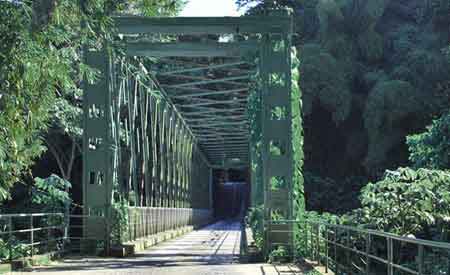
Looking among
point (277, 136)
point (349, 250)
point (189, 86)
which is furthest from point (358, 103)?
point (349, 250)

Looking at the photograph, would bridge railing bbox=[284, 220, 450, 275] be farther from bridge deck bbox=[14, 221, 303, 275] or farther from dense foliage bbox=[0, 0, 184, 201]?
dense foliage bbox=[0, 0, 184, 201]

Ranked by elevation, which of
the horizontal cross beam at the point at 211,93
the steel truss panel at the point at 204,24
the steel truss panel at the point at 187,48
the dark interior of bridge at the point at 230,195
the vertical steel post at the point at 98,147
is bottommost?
the dark interior of bridge at the point at 230,195

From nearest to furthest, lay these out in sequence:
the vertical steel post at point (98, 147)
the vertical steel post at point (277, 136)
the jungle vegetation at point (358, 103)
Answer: the vertical steel post at point (277, 136), the vertical steel post at point (98, 147), the jungle vegetation at point (358, 103)

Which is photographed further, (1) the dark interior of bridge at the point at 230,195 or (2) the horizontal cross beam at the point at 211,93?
(1) the dark interior of bridge at the point at 230,195

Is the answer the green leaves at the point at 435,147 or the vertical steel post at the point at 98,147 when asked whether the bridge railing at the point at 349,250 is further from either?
the green leaves at the point at 435,147

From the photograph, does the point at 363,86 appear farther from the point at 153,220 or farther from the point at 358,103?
the point at 153,220

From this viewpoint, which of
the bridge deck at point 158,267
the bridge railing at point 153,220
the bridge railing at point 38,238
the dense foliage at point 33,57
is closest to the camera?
the dense foliage at point 33,57

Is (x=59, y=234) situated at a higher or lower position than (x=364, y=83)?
lower

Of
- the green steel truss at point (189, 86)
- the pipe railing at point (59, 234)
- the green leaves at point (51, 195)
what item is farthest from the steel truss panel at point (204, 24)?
the pipe railing at point (59, 234)

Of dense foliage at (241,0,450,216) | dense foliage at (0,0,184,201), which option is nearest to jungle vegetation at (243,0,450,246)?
dense foliage at (241,0,450,216)

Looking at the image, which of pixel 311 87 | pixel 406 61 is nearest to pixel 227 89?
pixel 311 87

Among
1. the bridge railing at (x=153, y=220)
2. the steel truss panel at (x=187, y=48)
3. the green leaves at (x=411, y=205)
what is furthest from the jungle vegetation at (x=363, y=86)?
the green leaves at (x=411, y=205)

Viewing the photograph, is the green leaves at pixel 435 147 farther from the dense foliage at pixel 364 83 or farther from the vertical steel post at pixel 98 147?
the dense foliage at pixel 364 83

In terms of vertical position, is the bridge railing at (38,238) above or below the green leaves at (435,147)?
below
